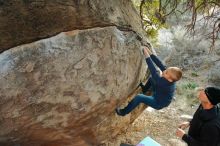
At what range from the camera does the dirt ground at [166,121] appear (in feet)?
23.7

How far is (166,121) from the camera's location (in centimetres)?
814

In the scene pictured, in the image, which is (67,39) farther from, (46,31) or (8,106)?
(8,106)

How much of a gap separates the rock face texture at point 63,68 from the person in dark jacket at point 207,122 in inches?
68.4

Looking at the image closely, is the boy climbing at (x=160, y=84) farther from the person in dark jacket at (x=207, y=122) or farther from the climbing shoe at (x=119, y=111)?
the person in dark jacket at (x=207, y=122)

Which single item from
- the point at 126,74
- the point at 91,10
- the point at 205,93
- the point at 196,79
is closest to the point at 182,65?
the point at 196,79

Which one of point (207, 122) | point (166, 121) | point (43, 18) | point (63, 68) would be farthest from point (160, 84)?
point (166, 121)

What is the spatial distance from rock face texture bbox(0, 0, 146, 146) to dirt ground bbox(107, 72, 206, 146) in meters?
1.33

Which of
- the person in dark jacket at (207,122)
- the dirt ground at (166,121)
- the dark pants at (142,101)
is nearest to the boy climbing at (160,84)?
the dark pants at (142,101)

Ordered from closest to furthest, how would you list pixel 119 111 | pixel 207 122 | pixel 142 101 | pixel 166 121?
pixel 207 122, pixel 142 101, pixel 119 111, pixel 166 121

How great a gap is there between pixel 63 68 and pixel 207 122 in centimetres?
213

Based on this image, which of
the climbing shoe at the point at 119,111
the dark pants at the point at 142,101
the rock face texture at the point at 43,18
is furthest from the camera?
the climbing shoe at the point at 119,111

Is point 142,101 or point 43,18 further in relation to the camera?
point 142,101

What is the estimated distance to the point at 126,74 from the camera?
5906 mm

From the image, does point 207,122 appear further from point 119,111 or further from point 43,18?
point 43,18
